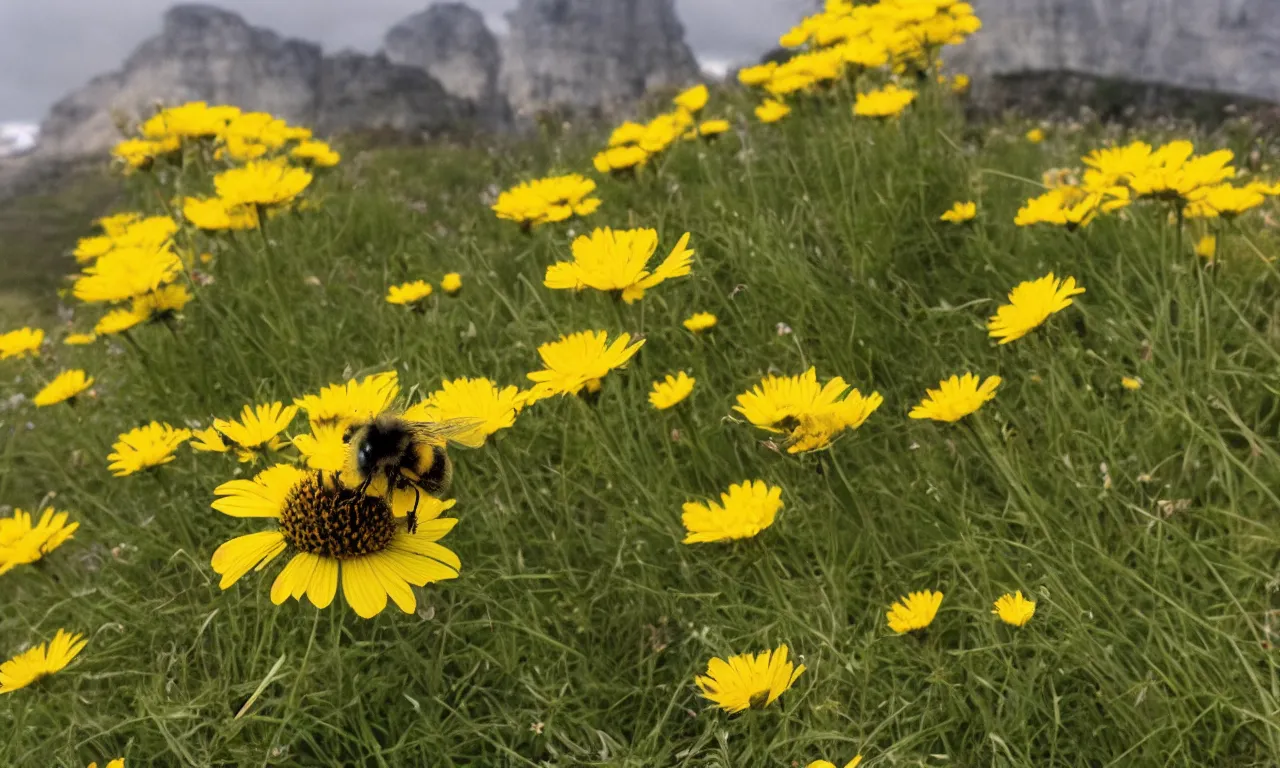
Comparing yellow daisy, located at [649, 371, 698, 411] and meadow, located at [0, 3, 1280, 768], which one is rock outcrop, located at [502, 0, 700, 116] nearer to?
meadow, located at [0, 3, 1280, 768]

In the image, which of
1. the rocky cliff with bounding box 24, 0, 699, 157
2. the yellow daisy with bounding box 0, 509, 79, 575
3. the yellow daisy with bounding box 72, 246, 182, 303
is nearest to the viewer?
the yellow daisy with bounding box 0, 509, 79, 575

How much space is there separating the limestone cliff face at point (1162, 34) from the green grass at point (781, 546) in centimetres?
2467

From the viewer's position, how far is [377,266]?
3547 millimetres

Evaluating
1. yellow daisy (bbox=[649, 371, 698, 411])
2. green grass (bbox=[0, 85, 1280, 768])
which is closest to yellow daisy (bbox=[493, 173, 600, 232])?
green grass (bbox=[0, 85, 1280, 768])

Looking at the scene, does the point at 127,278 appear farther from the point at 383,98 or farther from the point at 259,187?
the point at 383,98

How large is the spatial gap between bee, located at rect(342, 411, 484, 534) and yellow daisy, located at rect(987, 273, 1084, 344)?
3.00 feet

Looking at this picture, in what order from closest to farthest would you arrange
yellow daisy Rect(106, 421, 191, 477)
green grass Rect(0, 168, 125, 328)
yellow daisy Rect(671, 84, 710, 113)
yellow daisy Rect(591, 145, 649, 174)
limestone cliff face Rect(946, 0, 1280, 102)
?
yellow daisy Rect(106, 421, 191, 477), yellow daisy Rect(591, 145, 649, 174), yellow daisy Rect(671, 84, 710, 113), green grass Rect(0, 168, 125, 328), limestone cliff face Rect(946, 0, 1280, 102)

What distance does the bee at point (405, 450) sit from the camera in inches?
44.0

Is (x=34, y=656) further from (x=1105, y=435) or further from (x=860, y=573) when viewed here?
(x=1105, y=435)

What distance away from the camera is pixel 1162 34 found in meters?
34.0

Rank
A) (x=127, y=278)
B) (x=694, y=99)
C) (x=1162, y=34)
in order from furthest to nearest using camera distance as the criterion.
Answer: (x=1162, y=34)
(x=694, y=99)
(x=127, y=278)

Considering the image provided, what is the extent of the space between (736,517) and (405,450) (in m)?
0.52

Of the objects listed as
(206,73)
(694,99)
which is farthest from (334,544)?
(206,73)

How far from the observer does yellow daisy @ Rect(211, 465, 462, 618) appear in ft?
3.82
